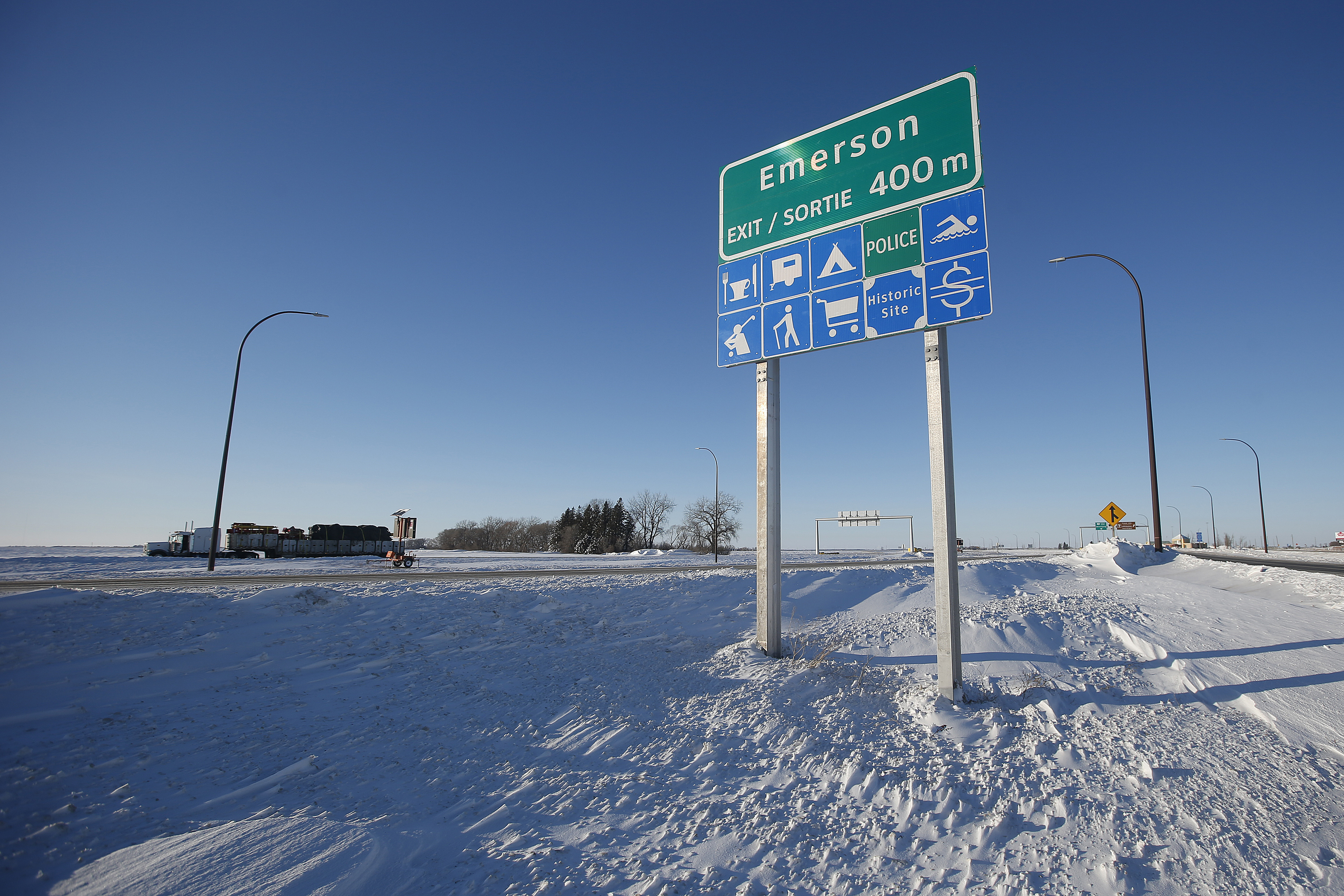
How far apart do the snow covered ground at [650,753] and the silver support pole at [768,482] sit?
3.41 feet

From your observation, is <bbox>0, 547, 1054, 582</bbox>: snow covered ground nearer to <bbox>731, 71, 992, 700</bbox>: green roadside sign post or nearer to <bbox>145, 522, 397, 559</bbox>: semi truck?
<bbox>145, 522, 397, 559</bbox>: semi truck

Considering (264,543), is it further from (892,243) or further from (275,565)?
(892,243)

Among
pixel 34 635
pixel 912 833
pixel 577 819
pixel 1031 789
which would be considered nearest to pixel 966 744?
pixel 1031 789

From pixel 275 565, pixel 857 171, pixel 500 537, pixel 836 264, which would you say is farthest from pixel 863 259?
pixel 500 537

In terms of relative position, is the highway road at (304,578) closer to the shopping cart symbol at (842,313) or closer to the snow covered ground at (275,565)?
the snow covered ground at (275,565)

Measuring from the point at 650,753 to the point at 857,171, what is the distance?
7677 millimetres

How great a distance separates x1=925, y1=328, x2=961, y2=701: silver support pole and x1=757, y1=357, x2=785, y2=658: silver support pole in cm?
232

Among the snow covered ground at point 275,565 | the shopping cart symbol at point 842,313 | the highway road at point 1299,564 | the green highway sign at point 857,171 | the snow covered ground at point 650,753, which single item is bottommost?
the snow covered ground at point 650,753

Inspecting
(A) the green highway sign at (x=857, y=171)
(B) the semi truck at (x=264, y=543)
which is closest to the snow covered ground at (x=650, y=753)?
(A) the green highway sign at (x=857, y=171)

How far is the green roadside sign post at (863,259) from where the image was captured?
718 cm

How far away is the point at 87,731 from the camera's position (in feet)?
16.9

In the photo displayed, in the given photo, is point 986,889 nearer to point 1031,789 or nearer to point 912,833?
point 912,833

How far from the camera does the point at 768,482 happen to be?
29.6 feet

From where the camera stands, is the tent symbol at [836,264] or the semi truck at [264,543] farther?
the semi truck at [264,543]
